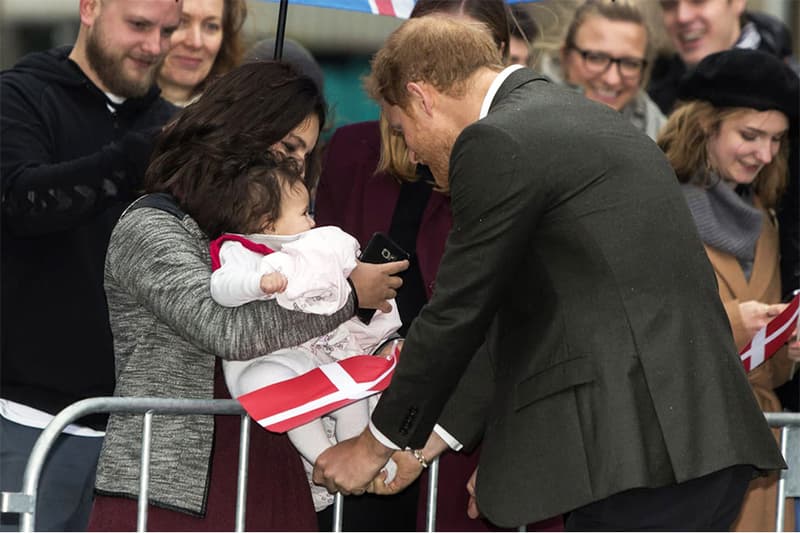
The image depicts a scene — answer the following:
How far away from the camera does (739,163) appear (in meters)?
5.32

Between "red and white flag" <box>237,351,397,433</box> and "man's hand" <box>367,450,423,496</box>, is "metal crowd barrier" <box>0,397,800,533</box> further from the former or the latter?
"man's hand" <box>367,450,423,496</box>

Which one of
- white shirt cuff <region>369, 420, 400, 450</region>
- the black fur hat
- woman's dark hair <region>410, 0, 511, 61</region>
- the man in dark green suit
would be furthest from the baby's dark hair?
the black fur hat

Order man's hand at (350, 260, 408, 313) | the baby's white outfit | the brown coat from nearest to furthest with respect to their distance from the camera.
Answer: the baby's white outfit → man's hand at (350, 260, 408, 313) → the brown coat

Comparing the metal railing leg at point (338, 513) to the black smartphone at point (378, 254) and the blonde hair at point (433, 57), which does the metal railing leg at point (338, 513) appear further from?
the blonde hair at point (433, 57)

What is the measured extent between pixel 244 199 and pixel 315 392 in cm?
53

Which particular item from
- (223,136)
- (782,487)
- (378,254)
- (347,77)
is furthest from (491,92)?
(347,77)

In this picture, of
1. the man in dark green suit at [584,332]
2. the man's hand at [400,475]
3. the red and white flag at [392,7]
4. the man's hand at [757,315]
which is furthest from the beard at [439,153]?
the man's hand at [757,315]

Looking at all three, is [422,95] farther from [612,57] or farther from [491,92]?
[612,57]

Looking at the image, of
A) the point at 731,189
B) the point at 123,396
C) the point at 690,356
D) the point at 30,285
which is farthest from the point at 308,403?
the point at 731,189

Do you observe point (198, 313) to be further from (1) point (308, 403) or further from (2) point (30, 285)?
(2) point (30, 285)

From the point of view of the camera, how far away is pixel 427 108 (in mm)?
3629

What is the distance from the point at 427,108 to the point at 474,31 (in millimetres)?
238

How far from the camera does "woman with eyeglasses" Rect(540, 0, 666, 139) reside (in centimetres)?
609

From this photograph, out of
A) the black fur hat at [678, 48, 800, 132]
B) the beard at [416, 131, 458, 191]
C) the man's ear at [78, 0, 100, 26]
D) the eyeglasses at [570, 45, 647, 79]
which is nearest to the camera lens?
the beard at [416, 131, 458, 191]
